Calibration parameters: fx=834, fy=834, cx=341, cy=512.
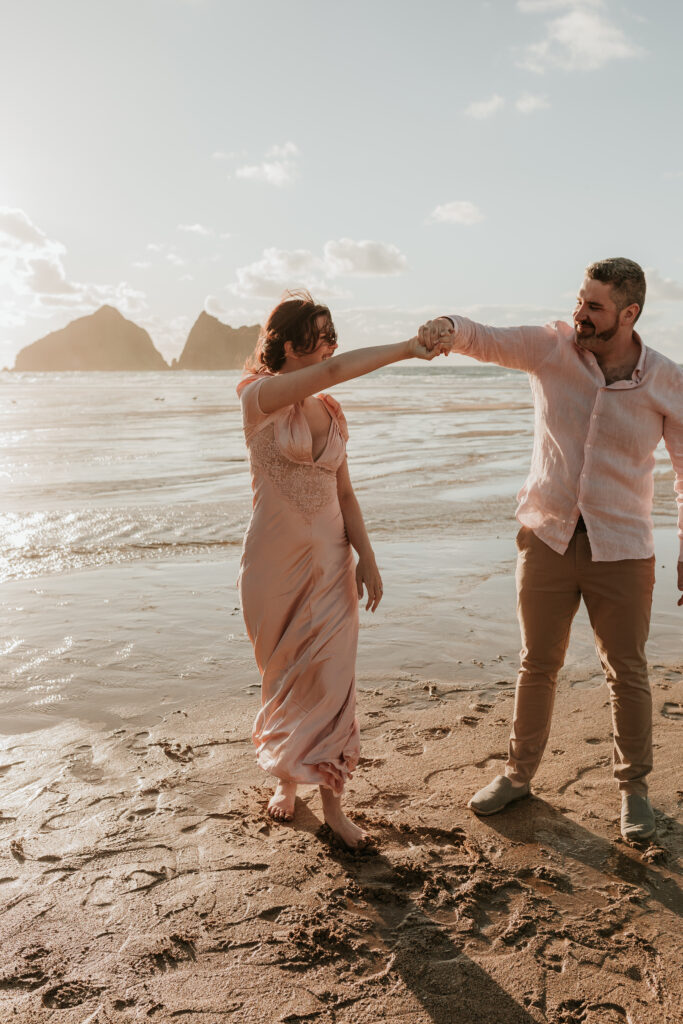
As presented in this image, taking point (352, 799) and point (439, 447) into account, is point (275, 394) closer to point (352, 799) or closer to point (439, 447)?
point (352, 799)

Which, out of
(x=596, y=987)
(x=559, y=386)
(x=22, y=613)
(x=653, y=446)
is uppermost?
(x=559, y=386)

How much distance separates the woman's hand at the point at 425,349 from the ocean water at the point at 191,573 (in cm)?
243

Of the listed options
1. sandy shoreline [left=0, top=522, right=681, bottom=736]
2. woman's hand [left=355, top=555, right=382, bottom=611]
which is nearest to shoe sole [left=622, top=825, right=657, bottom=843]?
woman's hand [left=355, top=555, right=382, bottom=611]

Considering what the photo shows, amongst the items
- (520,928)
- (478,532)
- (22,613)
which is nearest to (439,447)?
(478,532)

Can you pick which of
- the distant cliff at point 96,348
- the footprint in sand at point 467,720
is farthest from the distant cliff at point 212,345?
the footprint in sand at point 467,720

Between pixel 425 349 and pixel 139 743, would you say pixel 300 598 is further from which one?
pixel 139 743

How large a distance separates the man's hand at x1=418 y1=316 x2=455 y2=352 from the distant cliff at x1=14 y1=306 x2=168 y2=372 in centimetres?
16731

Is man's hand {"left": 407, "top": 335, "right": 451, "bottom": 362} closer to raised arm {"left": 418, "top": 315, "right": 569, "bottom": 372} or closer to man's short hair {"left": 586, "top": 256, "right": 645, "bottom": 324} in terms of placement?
raised arm {"left": 418, "top": 315, "right": 569, "bottom": 372}

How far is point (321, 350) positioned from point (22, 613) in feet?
13.3

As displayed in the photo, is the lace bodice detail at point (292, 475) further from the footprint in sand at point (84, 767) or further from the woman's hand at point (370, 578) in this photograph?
the footprint in sand at point (84, 767)

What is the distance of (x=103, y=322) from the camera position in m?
176

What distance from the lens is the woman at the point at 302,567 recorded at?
344 cm

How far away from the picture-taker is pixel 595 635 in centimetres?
365

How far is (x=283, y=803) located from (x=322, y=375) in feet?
6.16
